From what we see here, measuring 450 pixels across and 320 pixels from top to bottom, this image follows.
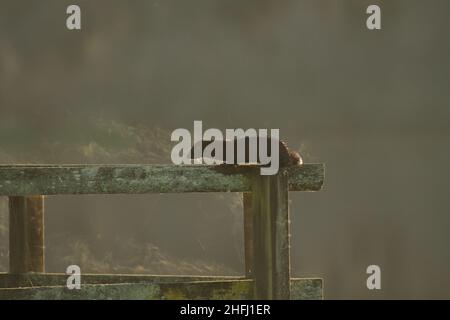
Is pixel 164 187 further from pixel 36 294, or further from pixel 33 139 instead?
pixel 33 139

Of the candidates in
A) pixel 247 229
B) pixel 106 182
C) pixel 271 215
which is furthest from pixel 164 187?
pixel 247 229

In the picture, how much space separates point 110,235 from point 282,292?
907 centimetres

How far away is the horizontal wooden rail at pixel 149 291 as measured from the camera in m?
3.92

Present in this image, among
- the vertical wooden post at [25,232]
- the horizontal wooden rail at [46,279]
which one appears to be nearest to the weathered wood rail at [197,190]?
the horizontal wooden rail at [46,279]

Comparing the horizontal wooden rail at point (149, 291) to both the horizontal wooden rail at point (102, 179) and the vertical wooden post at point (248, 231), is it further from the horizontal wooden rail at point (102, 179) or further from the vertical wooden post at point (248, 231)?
the vertical wooden post at point (248, 231)

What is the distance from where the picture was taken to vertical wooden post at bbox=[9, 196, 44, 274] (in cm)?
577

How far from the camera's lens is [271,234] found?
4.03 m

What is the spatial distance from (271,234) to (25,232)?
250 cm

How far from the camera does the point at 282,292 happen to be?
399 centimetres

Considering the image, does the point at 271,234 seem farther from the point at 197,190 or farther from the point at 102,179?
the point at 102,179

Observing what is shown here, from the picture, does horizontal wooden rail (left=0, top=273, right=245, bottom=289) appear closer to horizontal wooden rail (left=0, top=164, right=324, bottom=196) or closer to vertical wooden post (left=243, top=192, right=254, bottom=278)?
vertical wooden post (left=243, top=192, right=254, bottom=278)

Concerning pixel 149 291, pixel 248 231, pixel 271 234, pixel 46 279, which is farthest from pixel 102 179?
pixel 46 279

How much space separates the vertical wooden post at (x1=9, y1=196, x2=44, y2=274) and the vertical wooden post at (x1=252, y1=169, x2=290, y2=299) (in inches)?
93.9

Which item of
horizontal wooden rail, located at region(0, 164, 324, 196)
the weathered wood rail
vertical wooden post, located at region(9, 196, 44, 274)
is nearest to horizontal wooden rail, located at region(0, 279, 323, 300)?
the weathered wood rail
